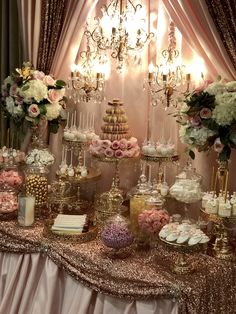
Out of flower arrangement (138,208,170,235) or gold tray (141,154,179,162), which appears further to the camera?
gold tray (141,154,179,162)

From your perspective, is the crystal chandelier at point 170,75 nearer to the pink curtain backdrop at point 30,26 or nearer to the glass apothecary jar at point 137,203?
the glass apothecary jar at point 137,203

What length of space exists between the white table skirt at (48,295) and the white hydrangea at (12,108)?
83 cm

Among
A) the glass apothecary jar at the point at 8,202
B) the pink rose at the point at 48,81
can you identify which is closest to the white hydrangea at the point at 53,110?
the pink rose at the point at 48,81

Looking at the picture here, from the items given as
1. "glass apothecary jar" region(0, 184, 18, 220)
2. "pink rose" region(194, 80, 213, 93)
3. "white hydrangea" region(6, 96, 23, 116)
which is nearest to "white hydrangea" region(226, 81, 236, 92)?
"pink rose" region(194, 80, 213, 93)

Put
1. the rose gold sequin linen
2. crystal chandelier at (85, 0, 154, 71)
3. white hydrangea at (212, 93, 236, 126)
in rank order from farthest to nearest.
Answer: crystal chandelier at (85, 0, 154, 71) < white hydrangea at (212, 93, 236, 126) < the rose gold sequin linen

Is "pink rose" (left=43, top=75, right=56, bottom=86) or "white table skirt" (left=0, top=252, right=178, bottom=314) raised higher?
"pink rose" (left=43, top=75, right=56, bottom=86)

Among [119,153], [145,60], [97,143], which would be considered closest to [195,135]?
[119,153]

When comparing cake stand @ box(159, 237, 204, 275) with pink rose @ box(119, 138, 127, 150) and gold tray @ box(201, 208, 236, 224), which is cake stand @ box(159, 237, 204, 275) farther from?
pink rose @ box(119, 138, 127, 150)

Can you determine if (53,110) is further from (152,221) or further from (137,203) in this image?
(152,221)

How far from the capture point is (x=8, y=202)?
2.94 m

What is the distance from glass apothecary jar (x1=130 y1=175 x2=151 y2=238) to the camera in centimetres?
266

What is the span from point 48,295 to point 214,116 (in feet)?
3.88

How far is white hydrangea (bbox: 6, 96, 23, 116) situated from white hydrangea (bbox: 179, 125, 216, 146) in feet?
3.42

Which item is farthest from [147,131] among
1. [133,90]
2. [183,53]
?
[183,53]
